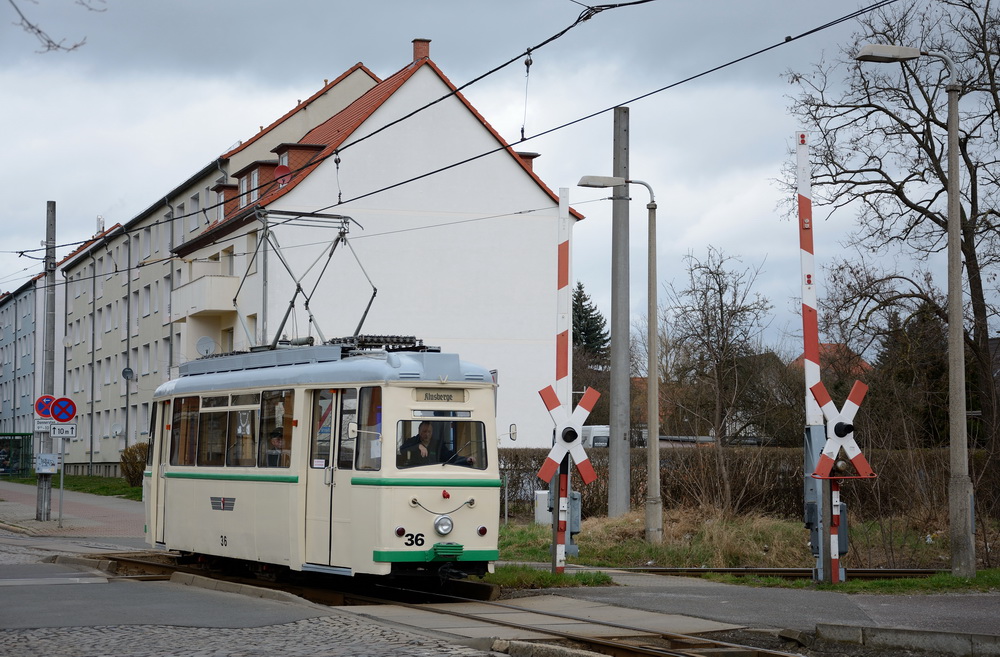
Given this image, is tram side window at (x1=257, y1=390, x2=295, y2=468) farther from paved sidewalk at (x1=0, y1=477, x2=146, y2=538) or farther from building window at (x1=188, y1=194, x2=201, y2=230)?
building window at (x1=188, y1=194, x2=201, y2=230)

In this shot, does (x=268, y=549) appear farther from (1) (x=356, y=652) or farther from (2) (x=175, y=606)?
(1) (x=356, y=652)

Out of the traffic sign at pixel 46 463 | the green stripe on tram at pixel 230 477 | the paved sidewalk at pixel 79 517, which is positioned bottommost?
the paved sidewalk at pixel 79 517

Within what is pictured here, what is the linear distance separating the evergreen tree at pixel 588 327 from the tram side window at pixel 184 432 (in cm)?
6554

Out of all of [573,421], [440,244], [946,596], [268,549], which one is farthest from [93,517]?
[946,596]

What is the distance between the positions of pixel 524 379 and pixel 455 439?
102 feet

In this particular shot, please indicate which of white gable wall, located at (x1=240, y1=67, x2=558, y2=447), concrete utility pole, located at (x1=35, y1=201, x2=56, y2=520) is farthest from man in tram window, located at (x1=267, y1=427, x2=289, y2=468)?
white gable wall, located at (x1=240, y1=67, x2=558, y2=447)

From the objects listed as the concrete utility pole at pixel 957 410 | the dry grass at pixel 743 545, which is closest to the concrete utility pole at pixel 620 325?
the dry grass at pixel 743 545

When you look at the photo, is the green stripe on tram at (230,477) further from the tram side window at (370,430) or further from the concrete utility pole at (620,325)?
the concrete utility pole at (620,325)

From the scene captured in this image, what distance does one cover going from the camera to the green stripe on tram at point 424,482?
44.9 feet

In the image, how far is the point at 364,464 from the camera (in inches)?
550

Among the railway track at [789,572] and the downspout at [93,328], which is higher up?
the downspout at [93,328]

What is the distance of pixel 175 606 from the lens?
12953mm

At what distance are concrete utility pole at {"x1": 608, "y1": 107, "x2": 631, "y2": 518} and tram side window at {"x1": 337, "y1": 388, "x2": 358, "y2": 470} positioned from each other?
28.4 ft

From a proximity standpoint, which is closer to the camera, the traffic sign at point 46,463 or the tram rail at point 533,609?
the tram rail at point 533,609
